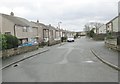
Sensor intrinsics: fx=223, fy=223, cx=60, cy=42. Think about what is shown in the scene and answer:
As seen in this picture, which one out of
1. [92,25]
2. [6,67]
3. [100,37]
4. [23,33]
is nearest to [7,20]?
[23,33]

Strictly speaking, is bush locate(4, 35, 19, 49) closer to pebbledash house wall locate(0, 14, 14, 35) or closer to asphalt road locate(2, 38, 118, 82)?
asphalt road locate(2, 38, 118, 82)

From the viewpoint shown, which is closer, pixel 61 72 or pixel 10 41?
pixel 61 72

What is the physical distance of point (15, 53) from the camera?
24.4m

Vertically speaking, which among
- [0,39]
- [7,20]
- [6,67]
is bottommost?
[6,67]

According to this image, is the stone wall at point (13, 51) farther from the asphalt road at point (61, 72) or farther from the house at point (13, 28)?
the house at point (13, 28)

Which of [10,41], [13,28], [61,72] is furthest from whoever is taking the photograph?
[13,28]

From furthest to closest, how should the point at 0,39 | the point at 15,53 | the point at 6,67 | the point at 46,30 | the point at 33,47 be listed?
the point at 46,30, the point at 33,47, the point at 15,53, the point at 0,39, the point at 6,67

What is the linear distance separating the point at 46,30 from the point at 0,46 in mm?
62504

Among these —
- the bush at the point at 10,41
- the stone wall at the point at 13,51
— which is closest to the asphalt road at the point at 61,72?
the stone wall at the point at 13,51

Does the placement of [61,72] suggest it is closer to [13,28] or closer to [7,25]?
[13,28]

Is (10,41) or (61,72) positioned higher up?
(10,41)

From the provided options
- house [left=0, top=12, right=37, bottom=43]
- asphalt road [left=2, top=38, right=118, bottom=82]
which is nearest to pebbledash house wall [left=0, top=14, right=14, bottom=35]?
house [left=0, top=12, right=37, bottom=43]

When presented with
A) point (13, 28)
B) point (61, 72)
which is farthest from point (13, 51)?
point (13, 28)

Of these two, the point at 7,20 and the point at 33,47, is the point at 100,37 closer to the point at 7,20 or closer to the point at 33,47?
the point at 7,20
